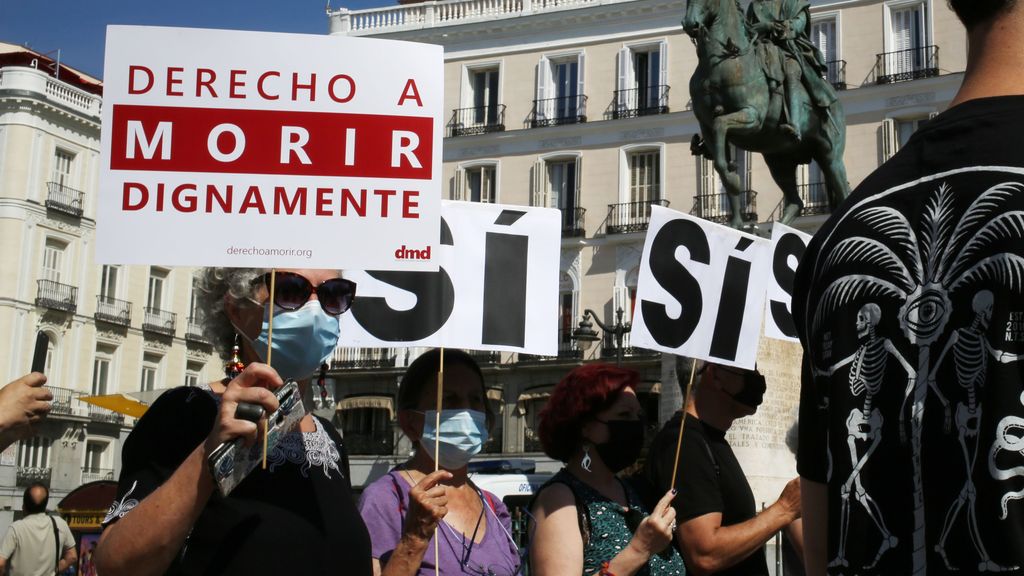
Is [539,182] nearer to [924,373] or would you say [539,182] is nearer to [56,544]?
[56,544]

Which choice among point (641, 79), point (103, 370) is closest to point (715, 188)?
point (641, 79)

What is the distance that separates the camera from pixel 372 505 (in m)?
3.89

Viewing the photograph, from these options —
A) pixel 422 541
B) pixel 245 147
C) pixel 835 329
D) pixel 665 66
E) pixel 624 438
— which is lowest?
pixel 422 541

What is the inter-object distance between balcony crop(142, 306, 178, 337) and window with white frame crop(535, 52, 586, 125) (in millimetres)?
18135

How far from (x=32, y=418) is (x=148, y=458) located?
1.97 feet

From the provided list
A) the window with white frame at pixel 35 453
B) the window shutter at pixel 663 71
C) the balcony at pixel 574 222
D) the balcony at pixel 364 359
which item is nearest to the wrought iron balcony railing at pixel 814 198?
the window shutter at pixel 663 71

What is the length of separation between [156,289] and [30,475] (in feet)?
29.5

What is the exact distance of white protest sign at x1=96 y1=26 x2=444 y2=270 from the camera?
126 inches

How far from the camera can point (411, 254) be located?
338 cm

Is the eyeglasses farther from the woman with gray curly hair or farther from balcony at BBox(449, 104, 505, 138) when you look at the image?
balcony at BBox(449, 104, 505, 138)

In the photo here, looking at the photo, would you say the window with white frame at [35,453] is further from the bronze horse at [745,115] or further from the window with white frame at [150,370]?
the bronze horse at [745,115]

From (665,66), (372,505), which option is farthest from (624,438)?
(665,66)

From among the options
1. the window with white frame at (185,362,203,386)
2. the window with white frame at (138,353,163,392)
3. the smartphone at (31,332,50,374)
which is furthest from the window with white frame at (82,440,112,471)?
the smartphone at (31,332,50,374)

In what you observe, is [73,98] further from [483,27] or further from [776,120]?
[776,120]
